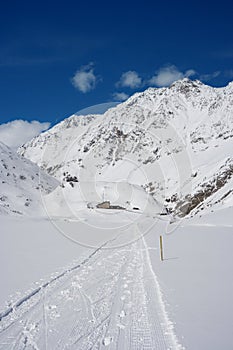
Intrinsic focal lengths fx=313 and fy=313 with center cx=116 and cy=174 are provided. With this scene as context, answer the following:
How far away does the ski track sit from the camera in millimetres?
5625

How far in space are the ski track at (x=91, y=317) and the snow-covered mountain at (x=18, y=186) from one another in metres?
33.1

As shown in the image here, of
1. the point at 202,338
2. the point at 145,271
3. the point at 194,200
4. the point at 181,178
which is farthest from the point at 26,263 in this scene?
the point at 181,178

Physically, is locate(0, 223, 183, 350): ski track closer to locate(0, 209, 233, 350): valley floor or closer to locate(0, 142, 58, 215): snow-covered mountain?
locate(0, 209, 233, 350): valley floor

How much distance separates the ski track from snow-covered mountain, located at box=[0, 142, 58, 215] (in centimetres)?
3311

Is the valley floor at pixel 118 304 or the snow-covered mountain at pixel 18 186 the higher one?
the snow-covered mountain at pixel 18 186

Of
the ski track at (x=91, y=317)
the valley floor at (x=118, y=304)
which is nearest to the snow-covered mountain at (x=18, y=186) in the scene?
the valley floor at (x=118, y=304)

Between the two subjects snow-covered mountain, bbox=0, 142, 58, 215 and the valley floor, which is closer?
the valley floor

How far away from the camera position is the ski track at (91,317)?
18.5 feet

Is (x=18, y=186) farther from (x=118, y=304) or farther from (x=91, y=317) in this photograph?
(x=91, y=317)

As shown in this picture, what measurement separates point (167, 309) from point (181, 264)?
20.0ft

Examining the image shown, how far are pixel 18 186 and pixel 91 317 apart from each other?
50839mm

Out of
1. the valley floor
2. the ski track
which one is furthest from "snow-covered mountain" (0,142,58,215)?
the ski track

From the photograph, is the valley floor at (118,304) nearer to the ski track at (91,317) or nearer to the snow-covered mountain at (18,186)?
the ski track at (91,317)

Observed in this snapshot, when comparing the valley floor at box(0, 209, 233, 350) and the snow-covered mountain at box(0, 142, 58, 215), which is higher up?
the snow-covered mountain at box(0, 142, 58, 215)
